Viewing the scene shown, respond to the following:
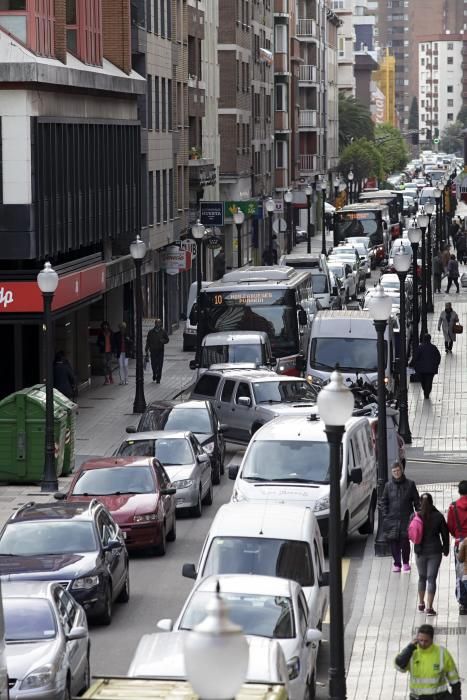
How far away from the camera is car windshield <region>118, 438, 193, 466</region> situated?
90.5 feet

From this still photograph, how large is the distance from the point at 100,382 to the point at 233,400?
13139 millimetres

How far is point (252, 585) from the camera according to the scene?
50.8 feet

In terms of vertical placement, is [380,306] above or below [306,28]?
below

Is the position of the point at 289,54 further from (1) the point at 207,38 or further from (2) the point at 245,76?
(1) the point at 207,38

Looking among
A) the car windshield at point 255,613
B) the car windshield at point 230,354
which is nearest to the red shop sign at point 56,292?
the car windshield at point 230,354

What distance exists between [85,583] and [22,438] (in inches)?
459

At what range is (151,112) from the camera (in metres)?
57.6

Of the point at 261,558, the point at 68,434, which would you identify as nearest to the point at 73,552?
the point at 261,558

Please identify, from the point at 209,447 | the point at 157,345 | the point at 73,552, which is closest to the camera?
the point at 73,552

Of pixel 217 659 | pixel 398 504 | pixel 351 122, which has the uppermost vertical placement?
pixel 351 122

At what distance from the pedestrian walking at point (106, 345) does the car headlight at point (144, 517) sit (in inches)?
889

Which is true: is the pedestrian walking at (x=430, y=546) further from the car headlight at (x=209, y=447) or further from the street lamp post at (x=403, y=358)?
the street lamp post at (x=403, y=358)

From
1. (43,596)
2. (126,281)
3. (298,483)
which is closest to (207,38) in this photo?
(126,281)

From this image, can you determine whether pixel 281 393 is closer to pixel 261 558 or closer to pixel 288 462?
pixel 288 462
